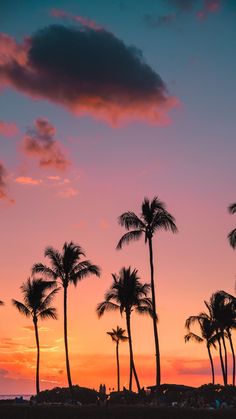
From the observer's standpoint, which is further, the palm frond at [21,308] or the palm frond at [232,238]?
the palm frond at [21,308]

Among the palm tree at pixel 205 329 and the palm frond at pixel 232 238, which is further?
the palm tree at pixel 205 329

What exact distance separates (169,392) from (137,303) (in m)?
10.1

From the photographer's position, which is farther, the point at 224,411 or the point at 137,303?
the point at 137,303

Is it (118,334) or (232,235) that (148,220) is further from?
(118,334)

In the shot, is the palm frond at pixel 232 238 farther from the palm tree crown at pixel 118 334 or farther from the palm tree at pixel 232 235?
the palm tree crown at pixel 118 334

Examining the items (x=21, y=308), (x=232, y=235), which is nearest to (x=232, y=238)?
(x=232, y=235)

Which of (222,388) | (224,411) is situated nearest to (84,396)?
(222,388)

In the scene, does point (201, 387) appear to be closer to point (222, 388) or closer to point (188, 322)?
point (222, 388)

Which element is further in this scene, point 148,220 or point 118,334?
point 118,334

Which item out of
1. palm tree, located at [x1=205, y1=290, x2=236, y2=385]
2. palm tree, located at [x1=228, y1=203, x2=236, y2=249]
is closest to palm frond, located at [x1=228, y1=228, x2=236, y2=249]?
palm tree, located at [x1=228, y1=203, x2=236, y2=249]

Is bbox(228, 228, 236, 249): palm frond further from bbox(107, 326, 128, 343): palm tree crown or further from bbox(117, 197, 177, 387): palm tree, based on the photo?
bbox(107, 326, 128, 343): palm tree crown

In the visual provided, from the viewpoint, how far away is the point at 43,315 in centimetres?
6384

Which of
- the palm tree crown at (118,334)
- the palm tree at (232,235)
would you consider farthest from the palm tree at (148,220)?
the palm tree crown at (118,334)

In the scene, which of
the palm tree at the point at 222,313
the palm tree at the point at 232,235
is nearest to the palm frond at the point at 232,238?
the palm tree at the point at 232,235
